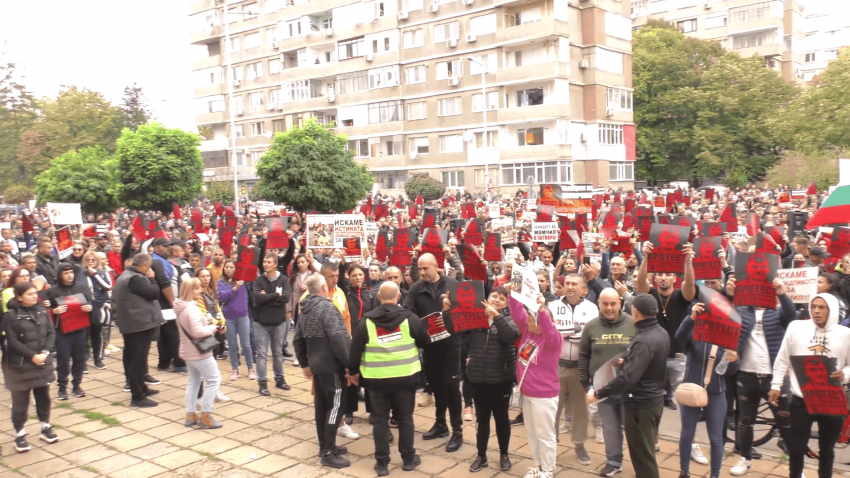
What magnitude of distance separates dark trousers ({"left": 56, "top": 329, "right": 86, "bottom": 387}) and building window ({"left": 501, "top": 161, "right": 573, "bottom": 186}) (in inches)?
1464

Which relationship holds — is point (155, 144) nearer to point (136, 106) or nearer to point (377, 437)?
point (377, 437)

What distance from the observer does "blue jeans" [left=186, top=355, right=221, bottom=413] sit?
743cm

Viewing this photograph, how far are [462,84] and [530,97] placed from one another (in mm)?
5198

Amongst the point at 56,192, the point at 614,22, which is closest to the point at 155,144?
the point at 56,192

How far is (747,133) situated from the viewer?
46656 mm

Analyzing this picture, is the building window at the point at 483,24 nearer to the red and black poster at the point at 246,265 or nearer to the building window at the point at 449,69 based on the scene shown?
the building window at the point at 449,69

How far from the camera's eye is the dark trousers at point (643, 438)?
5430 mm

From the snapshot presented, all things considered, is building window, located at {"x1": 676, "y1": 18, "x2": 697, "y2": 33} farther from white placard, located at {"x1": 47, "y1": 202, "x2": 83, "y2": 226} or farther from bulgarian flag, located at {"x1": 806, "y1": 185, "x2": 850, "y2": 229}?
white placard, located at {"x1": 47, "y1": 202, "x2": 83, "y2": 226}

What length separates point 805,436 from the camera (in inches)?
215

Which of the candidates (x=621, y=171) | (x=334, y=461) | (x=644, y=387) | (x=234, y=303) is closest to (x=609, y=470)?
(x=644, y=387)

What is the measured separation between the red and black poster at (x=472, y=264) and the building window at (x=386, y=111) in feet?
141

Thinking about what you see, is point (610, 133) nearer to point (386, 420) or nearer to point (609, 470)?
point (609, 470)

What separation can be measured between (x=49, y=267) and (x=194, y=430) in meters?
5.07

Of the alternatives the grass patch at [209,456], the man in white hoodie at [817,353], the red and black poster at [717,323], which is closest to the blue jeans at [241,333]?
the grass patch at [209,456]
